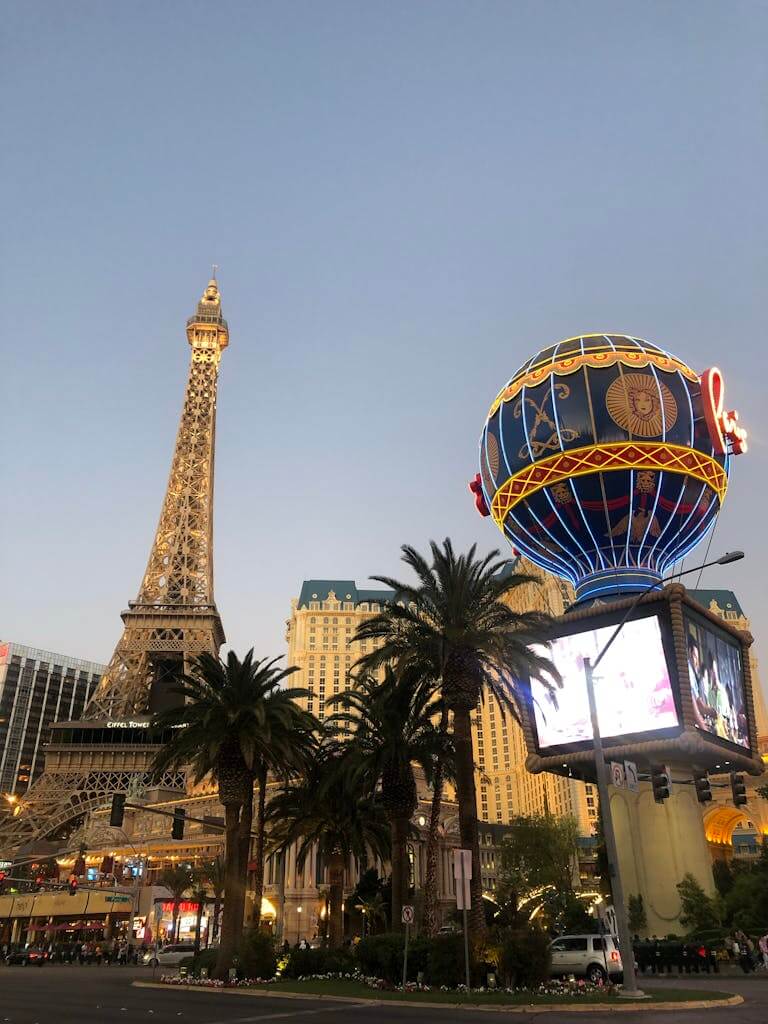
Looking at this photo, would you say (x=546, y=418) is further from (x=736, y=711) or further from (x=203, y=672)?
(x=203, y=672)

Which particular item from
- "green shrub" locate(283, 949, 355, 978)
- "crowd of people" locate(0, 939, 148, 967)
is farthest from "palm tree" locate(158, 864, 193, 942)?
"green shrub" locate(283, 949, 355, 978)

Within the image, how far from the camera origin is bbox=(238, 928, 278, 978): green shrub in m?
27.7

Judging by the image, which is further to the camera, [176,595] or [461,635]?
[176,595]

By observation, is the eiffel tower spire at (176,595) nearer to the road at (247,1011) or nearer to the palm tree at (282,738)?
the palm tree at (282,738)

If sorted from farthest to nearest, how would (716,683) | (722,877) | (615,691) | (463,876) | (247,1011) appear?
(722,877) < (716,683) < (615,691) < (463,876) < (247,1011)

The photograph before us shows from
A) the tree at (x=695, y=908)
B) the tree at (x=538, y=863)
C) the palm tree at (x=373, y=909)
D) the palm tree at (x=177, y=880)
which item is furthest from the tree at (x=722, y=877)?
the palm tree at (x=177, y=880)

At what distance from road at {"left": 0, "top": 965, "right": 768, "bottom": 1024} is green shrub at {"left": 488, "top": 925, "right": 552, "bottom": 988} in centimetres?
367

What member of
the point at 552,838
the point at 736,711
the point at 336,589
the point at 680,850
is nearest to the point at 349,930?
the point at 552,838

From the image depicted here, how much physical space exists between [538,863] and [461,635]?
4590cm

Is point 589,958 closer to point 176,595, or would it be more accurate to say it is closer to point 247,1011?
point 247,1011

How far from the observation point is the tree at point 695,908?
122 feet

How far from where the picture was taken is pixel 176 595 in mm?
96750

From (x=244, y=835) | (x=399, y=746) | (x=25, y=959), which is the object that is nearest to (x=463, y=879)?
(x=399, y=746)

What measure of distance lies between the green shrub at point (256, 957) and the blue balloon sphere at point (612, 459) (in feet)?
79.7
